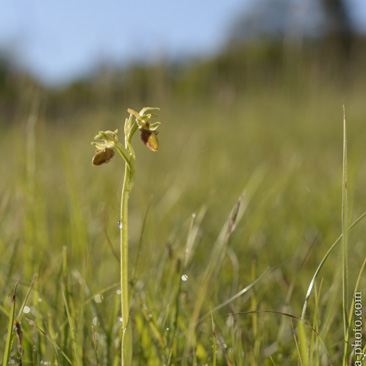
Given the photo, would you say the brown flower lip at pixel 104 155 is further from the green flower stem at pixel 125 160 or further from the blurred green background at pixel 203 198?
the blurred green background at pixel 203 198

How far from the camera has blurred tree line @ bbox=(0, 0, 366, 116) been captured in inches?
136

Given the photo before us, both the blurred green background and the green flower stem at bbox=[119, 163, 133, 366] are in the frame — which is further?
the blurred green background

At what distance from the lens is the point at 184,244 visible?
130 centimetres

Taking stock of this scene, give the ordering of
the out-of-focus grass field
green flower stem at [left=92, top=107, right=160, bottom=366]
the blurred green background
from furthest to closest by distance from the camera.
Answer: the blurred green background, the out-of-focus grass field, green flower stem at [left=92, top=107, right=160, bottom=366]

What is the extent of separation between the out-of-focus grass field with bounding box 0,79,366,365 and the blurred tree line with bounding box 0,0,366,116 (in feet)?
1.32

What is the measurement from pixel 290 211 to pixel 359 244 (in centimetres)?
42

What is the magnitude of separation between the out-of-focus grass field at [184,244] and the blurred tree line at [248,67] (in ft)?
1.32

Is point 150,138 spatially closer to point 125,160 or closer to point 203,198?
point 125,160

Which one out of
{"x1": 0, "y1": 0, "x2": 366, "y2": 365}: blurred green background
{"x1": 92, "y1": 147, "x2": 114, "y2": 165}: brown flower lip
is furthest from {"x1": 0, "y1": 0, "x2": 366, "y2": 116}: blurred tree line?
{"x1": 92, "y1": 147, "x2": 114, "y2": 165}: brown flower lip

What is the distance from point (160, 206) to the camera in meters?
1.65

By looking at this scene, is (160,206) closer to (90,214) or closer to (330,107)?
(90,214)

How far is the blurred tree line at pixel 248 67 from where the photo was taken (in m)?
3.45

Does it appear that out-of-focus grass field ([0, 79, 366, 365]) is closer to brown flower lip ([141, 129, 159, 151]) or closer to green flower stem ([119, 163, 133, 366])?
green flower stem ([119, 163, 133, 366])

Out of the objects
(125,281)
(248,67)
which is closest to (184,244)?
(125,281)
